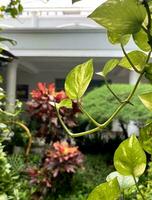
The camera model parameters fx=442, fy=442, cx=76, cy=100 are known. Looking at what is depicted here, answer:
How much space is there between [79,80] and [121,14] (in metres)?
0.11

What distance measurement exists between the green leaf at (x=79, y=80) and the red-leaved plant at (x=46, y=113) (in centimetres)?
408

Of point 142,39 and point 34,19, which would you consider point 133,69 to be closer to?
point 142,39

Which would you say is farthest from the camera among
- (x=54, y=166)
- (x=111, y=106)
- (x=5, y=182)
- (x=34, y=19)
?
(x=34, y=19)

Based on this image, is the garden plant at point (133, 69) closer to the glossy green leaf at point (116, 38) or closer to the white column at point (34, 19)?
the glossy green leaf at point (116, 38)

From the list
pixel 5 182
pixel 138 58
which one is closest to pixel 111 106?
pixel 5 182

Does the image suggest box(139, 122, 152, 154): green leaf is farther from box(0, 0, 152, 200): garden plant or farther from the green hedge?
the green hedge

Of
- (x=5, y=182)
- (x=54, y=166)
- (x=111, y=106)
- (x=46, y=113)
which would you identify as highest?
(x=5, y=182)

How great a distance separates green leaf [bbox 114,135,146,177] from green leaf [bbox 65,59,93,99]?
79 mm

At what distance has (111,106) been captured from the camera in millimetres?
6863

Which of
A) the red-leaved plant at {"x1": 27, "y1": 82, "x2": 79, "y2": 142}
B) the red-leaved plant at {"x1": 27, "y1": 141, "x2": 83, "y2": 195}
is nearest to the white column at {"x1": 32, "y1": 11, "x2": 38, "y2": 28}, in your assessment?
the red-leaved plant at {"x1": 27, "y1": 82, "x2": 79, "y2": 142}

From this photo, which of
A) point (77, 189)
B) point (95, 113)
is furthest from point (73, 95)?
point (95, 113)

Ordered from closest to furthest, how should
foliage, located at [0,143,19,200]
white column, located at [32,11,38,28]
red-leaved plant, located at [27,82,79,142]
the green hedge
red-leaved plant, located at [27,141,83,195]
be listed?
foliage, located at [0,143,19,200], red-leaved plant, located at [27,82,79,142], red-leaved plant, located at [27,141,83,195], the green hedge, white column, located at [32,11,38,28]

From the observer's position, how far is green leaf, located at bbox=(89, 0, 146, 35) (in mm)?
371

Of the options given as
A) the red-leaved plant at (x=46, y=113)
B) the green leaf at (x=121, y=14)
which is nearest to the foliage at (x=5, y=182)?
the green leaf at (x=121, y=14)
